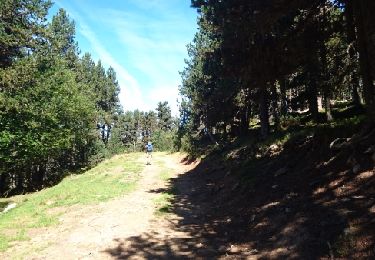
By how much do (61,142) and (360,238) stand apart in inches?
1450

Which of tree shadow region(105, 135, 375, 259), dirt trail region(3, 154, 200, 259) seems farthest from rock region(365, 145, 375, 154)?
dirt trail region(3, 154, 200, 259)

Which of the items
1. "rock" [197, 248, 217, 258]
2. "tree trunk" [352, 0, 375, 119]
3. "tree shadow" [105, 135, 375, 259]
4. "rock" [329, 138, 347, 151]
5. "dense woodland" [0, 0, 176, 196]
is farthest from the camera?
"dense woodland" [0, 0, 176, 196]

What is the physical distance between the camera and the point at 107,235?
1055 cm

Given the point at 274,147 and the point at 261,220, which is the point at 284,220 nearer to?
the point at 261,220

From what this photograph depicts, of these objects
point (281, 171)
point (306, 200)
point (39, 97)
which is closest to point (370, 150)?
point (306, 200)

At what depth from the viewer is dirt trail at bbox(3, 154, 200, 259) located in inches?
359

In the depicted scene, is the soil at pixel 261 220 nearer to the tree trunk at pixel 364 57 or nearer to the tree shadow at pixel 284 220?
the tree shadow at pixel 284 220

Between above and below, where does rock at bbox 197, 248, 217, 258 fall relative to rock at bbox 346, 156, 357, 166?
below

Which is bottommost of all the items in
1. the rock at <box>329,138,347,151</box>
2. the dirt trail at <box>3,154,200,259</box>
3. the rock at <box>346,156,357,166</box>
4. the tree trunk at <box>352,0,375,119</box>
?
the dirt trail at <box>3,154,200,259</box>

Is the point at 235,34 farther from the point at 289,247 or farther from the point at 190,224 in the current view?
the point at 289,247

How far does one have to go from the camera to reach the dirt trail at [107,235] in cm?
912

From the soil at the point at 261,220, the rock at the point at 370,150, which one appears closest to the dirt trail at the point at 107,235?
the soil at the point at 261,220

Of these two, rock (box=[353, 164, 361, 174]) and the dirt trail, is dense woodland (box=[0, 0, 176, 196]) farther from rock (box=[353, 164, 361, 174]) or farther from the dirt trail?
rock (box=[353, 164, 361, 174])

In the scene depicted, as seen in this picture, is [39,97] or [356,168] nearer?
[356,168]
